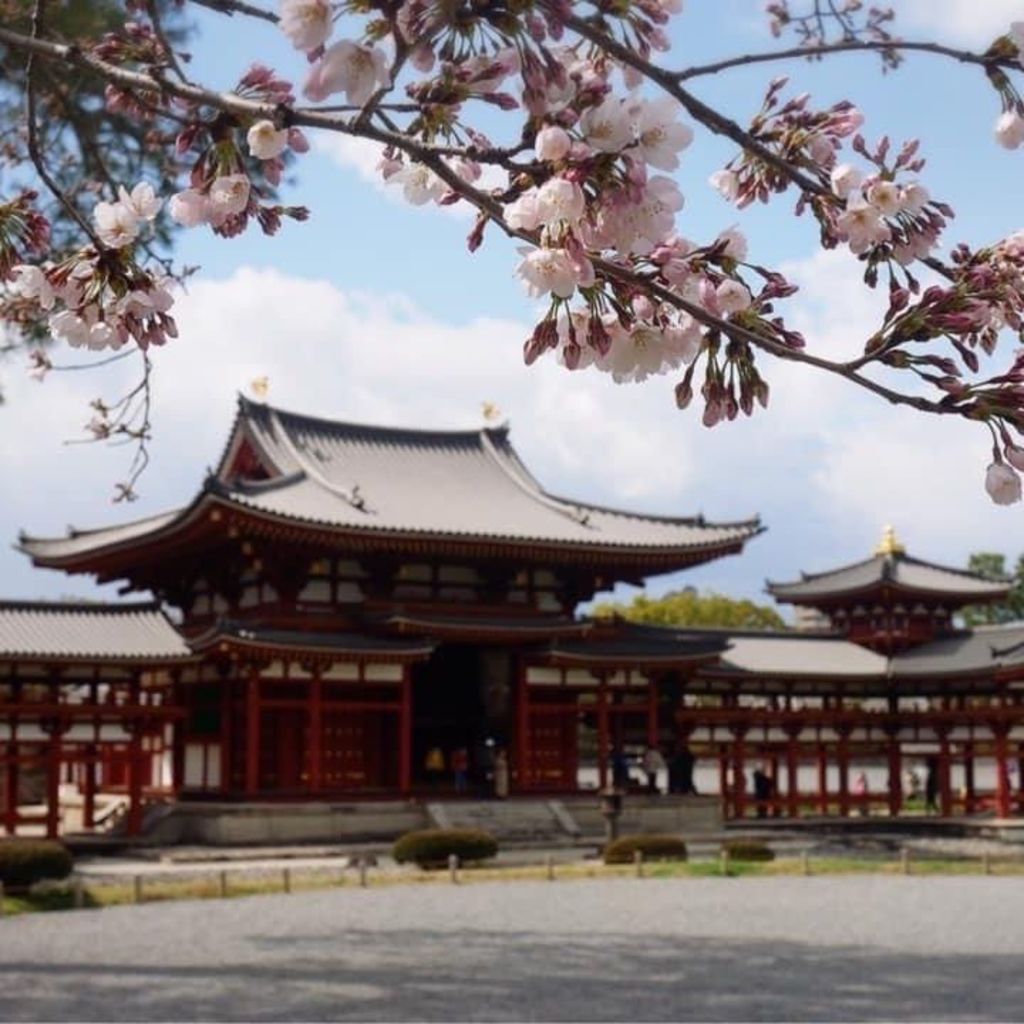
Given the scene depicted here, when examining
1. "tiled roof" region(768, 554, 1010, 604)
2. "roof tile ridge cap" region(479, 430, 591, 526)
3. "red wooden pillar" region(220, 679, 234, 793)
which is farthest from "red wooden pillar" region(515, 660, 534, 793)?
"tiled roof" region(768, 554, 1010, 604)

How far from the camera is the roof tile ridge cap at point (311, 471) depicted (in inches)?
1356

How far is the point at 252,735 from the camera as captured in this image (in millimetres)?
30547

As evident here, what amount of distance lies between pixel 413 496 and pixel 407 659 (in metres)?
5.65

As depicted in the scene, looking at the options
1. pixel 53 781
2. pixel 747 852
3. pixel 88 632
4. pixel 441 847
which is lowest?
pixel 747 852

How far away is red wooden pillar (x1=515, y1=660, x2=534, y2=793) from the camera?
111 feet

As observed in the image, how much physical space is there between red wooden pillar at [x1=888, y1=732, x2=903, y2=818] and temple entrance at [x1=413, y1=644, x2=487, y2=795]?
10299 millimetres

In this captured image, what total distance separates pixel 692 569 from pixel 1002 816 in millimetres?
8826

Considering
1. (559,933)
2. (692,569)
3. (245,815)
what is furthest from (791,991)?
(692,569)

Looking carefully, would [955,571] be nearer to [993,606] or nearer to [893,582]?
[893,582]

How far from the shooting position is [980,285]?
3.97 meters

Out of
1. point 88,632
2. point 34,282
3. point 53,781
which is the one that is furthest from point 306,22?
point 88,632

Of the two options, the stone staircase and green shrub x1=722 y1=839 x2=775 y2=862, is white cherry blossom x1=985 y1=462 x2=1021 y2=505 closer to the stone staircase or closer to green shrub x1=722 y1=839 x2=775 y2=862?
green shrub x1=722 y1=839 x2=775 y2=862

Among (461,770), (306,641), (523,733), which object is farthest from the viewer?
(523,733)

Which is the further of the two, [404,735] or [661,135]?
[404,735]
